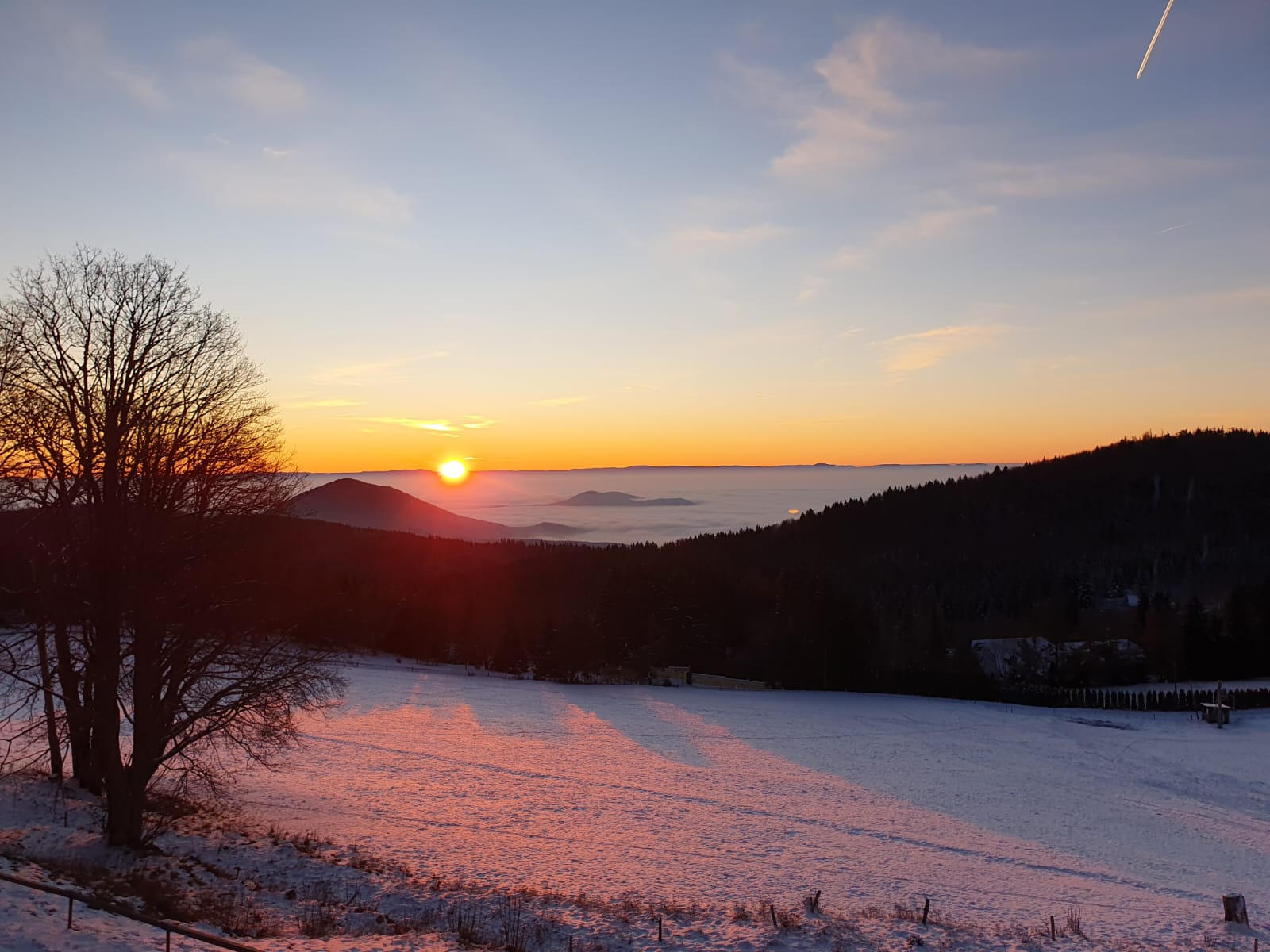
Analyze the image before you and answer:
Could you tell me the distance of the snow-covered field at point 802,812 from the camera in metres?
17.6

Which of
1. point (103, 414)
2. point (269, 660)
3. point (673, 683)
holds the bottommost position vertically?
point (673, 683)

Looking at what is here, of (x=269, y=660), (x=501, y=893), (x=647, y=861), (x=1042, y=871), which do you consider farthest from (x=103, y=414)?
(x=1042, y=871)

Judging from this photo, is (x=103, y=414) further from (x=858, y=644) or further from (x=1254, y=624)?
(x=1254, y=624)

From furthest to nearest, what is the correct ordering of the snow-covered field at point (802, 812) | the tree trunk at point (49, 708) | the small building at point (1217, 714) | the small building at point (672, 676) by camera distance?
the small building at point (672, 676), the small building at point (1217, 714), the snow-covered field at point (802, 812), the tree trunk at point (49, 708)

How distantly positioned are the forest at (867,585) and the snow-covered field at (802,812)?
6.05 m

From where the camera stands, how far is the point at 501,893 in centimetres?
1650

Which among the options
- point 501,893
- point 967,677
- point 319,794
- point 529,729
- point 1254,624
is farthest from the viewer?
point 1254,624

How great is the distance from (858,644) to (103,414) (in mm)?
51924

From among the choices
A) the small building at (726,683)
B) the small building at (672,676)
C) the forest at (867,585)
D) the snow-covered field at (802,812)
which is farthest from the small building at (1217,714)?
the small building at (672,676)

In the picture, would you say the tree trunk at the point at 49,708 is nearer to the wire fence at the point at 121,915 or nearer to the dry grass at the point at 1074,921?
the wire fence at the point at 121,915

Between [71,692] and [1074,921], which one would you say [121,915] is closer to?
[71,692]

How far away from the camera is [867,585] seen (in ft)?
402

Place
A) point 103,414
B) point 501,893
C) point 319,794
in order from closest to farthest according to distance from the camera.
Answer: point 103,414, point 501,893, point 319,794

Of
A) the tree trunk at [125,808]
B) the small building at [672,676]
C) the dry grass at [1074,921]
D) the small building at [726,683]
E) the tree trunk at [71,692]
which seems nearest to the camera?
the tree trunk at [71,692]
